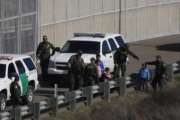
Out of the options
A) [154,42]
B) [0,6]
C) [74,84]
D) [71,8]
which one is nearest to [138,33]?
[154,42]

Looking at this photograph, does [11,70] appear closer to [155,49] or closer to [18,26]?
[18,26]

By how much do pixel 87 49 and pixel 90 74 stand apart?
3221mm

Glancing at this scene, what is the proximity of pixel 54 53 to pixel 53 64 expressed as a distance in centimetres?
100

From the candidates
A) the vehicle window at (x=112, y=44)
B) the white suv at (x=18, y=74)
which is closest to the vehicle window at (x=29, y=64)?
the white suv at (x=18, y=74)

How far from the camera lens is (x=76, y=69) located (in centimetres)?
2748

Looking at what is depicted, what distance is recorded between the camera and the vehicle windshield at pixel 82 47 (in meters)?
30.6

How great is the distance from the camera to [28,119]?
2355cm

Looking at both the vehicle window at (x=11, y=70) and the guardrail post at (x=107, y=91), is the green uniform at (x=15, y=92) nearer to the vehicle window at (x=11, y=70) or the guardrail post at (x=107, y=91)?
the vehicle window at (x=11, y=70)

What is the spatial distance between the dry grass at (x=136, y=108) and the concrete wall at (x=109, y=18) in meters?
9.43

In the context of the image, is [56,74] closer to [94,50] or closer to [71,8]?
[94,50]

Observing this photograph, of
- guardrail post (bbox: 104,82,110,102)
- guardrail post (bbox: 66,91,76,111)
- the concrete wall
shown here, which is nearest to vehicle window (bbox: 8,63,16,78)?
guardrail post (bbox: 66,91,76,111)

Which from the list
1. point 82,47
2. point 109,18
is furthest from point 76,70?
point 109,18

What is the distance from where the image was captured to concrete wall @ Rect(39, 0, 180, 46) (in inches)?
1531

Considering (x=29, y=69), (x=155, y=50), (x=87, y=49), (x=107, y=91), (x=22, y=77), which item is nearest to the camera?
(x=22, y=77)
